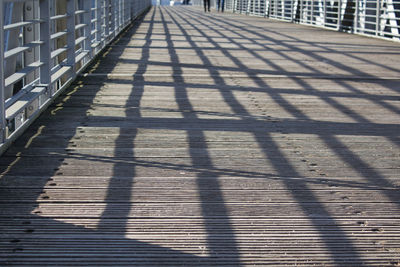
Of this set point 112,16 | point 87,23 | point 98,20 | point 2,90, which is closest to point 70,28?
point 87,23

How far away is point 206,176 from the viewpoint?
9.75 feet

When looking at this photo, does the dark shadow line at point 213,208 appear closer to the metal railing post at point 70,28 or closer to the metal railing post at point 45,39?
the metal railing post at point 45,39

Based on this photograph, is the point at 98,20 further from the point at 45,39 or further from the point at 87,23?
the point at 45,39

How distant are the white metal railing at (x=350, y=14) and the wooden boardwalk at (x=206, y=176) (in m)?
6.49

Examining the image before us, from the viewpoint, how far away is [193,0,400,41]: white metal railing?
12134 millimetres

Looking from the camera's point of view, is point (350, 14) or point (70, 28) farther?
point (350, 14)

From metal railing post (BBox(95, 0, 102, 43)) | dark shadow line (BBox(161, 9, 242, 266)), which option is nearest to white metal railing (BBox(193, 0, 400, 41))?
metal railing post (BBox(95, 0, 102, 43))

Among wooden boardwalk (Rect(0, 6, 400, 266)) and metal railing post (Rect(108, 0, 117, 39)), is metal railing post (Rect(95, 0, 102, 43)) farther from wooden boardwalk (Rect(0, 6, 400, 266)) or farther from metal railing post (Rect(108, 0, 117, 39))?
metal railing post (Rect(108, 0, 117, 39))

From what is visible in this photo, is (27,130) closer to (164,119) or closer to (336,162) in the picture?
(164,119)

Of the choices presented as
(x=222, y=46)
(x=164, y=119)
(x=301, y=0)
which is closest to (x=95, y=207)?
(x=164, y=119)

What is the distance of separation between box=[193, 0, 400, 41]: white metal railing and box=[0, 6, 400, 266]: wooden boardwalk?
6.49 meters

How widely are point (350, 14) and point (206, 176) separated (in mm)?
11797

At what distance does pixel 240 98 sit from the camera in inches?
203

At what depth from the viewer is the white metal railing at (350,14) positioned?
12134 millimetres
